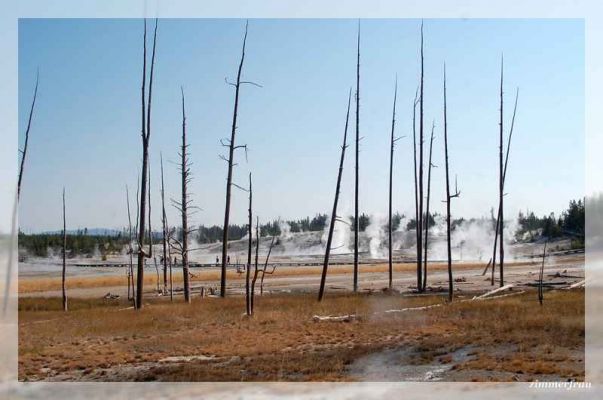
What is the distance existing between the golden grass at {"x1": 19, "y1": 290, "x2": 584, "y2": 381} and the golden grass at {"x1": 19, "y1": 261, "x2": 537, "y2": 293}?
17 centimetres

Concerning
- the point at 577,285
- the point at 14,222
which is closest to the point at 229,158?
the point at 14,222

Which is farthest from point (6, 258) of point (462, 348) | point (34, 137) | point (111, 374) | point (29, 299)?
point (462, 348)

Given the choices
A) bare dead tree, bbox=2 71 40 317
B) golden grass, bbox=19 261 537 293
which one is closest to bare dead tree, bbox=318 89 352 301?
golden grass, bbox=19 261 537 293

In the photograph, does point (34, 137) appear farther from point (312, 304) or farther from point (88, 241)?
point (312, 304)

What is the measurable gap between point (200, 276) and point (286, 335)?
1202 millimetres

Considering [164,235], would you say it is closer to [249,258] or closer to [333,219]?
[249,258]

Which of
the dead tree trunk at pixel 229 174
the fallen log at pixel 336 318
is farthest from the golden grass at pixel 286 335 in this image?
the dead tree trunk at pixel 229 174

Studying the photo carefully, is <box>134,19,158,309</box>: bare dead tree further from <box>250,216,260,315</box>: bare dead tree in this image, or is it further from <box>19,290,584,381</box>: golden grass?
<box>250,216,260,315</box>: bare dead tree

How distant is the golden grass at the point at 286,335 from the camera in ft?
23.0

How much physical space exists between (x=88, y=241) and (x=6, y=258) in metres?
0.87

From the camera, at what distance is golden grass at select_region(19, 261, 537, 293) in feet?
24.5

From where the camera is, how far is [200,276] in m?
7.88

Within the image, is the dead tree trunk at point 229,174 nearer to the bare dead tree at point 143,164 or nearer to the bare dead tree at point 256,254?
the bare dead tree at point 256,254

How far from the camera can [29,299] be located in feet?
24.4
